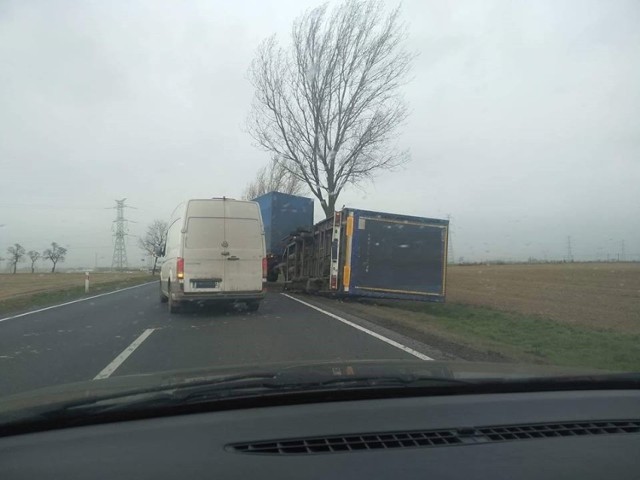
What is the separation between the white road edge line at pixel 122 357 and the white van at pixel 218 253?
204 cm

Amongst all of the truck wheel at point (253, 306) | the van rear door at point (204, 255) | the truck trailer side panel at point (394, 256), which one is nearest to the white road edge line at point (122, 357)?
the van rear door at point (204, 255)

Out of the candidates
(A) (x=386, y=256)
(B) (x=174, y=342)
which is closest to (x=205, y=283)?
(B) (x=174, y=342)

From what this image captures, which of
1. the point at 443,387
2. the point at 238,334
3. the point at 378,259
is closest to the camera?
the point at 443,387

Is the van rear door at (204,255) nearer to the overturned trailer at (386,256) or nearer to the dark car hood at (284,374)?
the overturned trailer at (386,256)

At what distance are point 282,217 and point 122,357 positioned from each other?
1402 centimetres

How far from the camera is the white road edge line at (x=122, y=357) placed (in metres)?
6.51

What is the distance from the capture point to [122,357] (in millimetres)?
7586

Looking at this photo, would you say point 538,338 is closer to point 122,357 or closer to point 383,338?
point 383,338

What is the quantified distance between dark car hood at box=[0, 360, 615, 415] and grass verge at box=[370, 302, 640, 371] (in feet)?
12.1

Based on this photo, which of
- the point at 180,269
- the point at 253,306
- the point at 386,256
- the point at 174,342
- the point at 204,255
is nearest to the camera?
the point at 174,342

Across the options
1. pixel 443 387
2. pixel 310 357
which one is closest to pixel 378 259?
pixel 310 357

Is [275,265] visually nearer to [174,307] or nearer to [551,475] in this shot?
[174,307]

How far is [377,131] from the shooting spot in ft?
82.5

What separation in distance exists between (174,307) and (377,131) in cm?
1497
